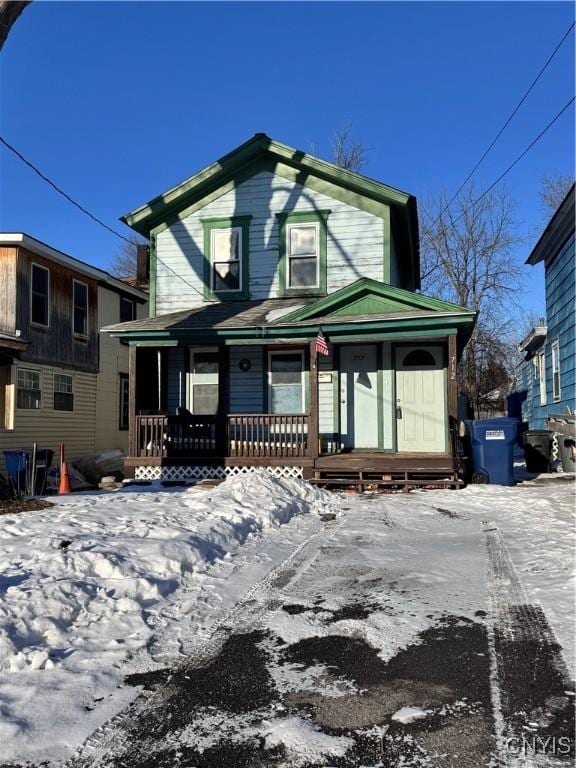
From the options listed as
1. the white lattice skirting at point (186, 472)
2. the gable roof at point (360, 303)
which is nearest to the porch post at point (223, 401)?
the white lattice skirting at point (186, 472)

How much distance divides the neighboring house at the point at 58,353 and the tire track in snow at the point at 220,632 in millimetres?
10369

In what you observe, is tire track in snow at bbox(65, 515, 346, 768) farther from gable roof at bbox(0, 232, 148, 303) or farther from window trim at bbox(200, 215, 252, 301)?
Answer: gable roof at bbox(0, 232, 148, 303)

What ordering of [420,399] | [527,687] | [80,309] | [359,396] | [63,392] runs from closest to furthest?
[527,687] < [420,399] < [359,396] < [63,392] < [80,309]

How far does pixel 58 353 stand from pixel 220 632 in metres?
15.7

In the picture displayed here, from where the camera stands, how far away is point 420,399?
1262 cm

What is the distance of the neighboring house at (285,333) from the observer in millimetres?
11625

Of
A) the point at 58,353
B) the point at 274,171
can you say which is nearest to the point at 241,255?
the point at 274,171

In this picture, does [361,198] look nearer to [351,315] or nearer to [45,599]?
[351,315]

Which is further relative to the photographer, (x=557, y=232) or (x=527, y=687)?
(x=557, y=232)

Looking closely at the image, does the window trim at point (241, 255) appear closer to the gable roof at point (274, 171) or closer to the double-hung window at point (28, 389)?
the gable roof at point (274, 171)

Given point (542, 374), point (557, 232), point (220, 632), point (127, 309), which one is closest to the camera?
point (220, 632)

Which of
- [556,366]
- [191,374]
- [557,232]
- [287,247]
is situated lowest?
[191,374]

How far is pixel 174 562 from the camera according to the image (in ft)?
17.8

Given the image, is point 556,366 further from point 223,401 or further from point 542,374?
point 223,401
